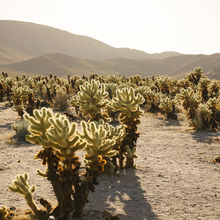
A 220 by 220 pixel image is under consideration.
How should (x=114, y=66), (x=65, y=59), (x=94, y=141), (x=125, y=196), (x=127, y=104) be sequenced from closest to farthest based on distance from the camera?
(x=94, y=141) < (x=125, y=196) < (x=127, y=104) < (x=65, y=59) < (x=114, y=66)

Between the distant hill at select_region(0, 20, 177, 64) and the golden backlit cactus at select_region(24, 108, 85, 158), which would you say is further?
the distant hill at select_region(0, 20, 177, 64)

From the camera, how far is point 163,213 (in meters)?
5.24

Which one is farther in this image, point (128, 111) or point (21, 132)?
point (21, 132)

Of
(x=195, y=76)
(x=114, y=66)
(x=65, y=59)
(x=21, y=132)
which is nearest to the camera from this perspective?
(x=21, y=132)

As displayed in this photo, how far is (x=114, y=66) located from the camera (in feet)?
378

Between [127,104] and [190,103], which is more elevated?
[127,104]

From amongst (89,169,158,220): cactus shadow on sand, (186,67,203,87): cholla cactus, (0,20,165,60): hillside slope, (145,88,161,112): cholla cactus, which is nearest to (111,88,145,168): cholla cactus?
(89,169,158,220): cactus shadow on sand

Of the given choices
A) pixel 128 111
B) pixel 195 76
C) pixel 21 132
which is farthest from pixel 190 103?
pixel 195 76

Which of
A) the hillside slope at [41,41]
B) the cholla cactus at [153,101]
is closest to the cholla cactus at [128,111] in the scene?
the cholla cactus at [153,101]

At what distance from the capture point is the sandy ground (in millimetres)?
5363

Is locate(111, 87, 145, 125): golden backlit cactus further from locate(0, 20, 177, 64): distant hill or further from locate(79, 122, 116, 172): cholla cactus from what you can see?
locate(0, 20, 177, 64): distant hill

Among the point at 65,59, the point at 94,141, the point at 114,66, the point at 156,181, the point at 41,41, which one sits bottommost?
the point at 156,181

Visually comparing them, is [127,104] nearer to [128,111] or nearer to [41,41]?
[128,111]

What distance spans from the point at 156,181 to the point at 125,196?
3.92 ft
